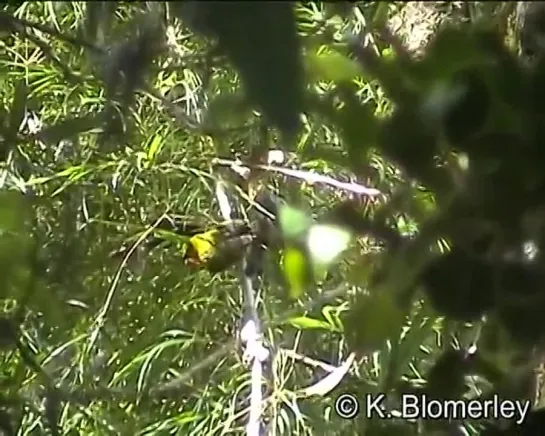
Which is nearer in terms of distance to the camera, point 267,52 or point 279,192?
point 267,52

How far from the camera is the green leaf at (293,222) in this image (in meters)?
0.31

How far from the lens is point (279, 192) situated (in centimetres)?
41

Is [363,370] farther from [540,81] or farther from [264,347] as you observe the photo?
[540,81]

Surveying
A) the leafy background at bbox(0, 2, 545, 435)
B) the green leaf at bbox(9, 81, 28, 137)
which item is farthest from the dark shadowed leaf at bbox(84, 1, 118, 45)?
the green leaf at bbox(9, 81, 28, 137)

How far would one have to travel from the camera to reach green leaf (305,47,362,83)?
0.28 metres

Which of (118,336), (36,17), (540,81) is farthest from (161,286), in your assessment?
(540,81)

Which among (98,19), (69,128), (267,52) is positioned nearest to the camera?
(267,52)

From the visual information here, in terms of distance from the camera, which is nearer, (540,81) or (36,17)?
(540,81)

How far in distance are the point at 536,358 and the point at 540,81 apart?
0.36 ft

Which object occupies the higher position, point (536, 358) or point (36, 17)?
point (36, 17)

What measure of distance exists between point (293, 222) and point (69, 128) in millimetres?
131

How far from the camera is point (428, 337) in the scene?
0.35 meters

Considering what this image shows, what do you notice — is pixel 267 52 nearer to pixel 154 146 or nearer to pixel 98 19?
pixel 98 19

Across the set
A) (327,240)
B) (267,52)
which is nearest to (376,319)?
(327,240)
